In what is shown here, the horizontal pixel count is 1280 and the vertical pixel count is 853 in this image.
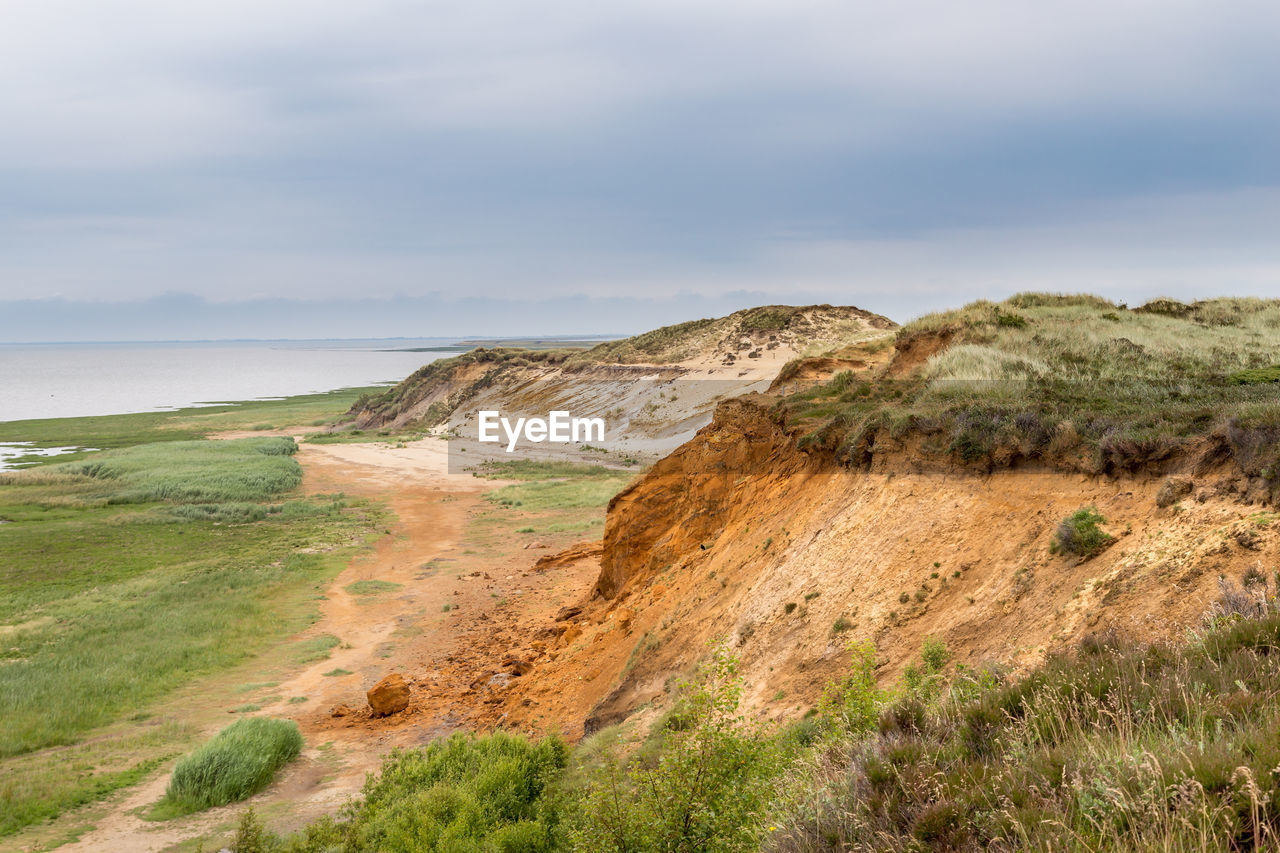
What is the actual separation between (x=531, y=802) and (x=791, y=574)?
5.06 m

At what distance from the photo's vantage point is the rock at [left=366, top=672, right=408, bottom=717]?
15336mm

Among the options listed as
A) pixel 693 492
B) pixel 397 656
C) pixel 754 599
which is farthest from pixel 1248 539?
pixel 397 656

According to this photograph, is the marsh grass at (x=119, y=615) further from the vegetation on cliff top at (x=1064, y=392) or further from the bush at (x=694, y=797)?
the vegetation on cliff top at (x=1064, y=392)

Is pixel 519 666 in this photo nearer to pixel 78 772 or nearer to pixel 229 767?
pixel 229 767

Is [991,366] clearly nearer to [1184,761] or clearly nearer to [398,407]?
[1184,761]

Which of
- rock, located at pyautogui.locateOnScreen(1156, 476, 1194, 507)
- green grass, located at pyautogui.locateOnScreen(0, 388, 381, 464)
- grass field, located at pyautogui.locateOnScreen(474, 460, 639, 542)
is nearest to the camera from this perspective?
rock, located at pyautogui.locateOnScreen(1156, 476, 1194, 507)

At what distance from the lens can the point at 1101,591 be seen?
24.0 feet

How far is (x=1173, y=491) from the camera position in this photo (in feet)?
26.0

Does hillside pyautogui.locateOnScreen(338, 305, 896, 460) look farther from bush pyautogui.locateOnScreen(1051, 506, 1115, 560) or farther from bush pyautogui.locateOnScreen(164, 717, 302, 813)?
bush pyautogui.locateOnScreen(1051, 506, 1115, 560)

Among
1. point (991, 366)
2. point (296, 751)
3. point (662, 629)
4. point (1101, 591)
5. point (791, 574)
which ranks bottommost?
point (296, 751)

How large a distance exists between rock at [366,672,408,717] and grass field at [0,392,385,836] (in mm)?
3361

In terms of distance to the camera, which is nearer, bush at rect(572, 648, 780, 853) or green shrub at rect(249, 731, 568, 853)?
bush at rect(572, 648, 780, 853)

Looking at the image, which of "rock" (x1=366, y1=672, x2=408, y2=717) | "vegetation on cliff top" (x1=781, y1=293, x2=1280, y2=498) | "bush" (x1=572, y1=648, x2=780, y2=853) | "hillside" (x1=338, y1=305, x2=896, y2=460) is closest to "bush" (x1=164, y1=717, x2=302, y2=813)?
"rock" (x1=366, y1=672, x2=408, y2=717)

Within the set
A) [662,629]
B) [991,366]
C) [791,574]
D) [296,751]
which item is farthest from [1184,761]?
[296,751]
